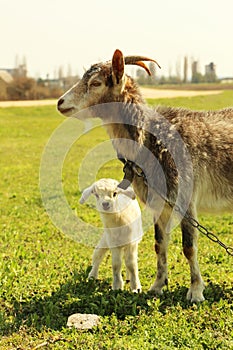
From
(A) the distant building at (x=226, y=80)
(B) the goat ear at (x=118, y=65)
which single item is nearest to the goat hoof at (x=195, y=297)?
(B) the goat ear at (x=118, y=65)

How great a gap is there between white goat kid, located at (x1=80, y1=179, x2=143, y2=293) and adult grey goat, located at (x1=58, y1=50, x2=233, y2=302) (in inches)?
9.1

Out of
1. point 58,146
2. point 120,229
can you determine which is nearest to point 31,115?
point 58,146

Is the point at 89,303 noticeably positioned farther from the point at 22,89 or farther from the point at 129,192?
the point at 22,89

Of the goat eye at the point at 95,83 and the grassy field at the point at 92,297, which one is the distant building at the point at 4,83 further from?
the goat eye at the point at 95,83

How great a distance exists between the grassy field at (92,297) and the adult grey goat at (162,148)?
41 centimetres

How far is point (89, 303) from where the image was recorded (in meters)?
5.16

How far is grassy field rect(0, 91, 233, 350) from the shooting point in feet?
14.9

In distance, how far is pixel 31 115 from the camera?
3500 centimetres

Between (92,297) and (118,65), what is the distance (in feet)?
7.67

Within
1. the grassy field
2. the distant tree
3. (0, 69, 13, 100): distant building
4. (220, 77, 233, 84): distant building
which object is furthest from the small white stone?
(220, 77, 233, 84): distant building

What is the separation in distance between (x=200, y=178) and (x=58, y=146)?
14.8 metres

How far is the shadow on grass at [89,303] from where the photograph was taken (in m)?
Answer: 4.94

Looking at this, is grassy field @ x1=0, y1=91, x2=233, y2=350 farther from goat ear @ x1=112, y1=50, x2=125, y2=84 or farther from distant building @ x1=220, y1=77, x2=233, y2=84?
distant building @ x1=220, y1=77, x2=233, y2=84

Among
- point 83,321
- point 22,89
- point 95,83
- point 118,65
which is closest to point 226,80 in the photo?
point 22,89
